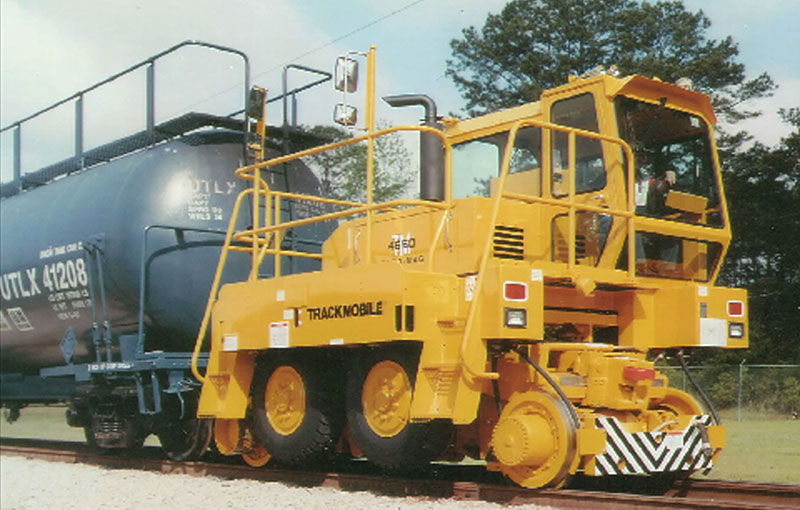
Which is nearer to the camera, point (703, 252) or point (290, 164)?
point (703, 252)

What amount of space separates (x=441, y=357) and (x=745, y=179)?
2702cm

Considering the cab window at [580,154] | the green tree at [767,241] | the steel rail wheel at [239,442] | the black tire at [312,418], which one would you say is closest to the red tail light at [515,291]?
the cab window at [580,154]

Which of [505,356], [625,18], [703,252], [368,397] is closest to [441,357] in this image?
[505,356]

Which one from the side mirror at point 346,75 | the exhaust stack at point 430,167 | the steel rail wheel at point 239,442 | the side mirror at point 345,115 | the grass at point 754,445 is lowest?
the grass at point 754,445

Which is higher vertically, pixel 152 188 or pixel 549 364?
pixel 152 188

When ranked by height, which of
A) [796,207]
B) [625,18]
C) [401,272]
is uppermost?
[625,18]

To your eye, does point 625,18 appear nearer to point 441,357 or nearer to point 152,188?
point 152,188

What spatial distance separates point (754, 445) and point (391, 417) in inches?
363

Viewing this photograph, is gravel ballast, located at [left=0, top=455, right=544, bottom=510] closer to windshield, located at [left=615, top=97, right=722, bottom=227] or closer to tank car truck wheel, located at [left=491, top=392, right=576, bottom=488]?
tank car truck wheel, located at [left=491, top=392, right=576, bottom=488]

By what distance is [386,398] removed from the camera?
8.45 metres

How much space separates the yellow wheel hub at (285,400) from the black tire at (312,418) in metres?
0.03

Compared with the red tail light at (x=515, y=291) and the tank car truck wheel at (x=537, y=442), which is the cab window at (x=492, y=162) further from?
the tank car truck wheel at (x=537, y=442)

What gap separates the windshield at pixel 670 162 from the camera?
8781 mm

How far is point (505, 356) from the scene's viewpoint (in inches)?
316
